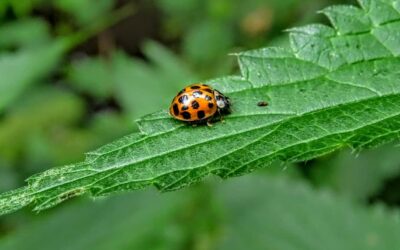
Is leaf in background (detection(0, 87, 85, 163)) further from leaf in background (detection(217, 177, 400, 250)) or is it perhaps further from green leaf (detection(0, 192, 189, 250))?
leaf in background (detection(217, 177, 400, 250))

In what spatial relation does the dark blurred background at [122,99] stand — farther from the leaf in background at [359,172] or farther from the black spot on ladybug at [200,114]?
the black spot on ladybug at [200,114]

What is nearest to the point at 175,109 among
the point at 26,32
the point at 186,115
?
the point at 186,115

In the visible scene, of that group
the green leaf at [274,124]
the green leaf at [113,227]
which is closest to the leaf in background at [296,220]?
the green leaf at [113,227]

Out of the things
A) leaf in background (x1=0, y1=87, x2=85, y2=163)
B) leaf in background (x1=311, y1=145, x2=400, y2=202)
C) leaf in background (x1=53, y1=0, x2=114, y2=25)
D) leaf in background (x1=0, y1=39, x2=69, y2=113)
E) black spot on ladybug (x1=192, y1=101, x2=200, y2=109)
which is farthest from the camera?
leaf in background (x1=53, y1=0, x2=114, y2=25)

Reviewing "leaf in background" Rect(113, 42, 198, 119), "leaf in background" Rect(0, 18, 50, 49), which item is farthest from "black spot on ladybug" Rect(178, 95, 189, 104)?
"leaf in background" Rect(0, 18, 50, 49)

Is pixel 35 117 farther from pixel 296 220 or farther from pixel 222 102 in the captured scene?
pixel 222 102

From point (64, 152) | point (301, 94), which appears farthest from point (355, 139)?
point (64, 152)

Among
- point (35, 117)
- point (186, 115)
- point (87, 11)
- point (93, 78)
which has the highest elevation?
point (87, 11)

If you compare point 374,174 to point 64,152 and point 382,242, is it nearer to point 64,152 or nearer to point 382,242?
point 382,242

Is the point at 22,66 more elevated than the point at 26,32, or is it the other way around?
the point at 26,32
